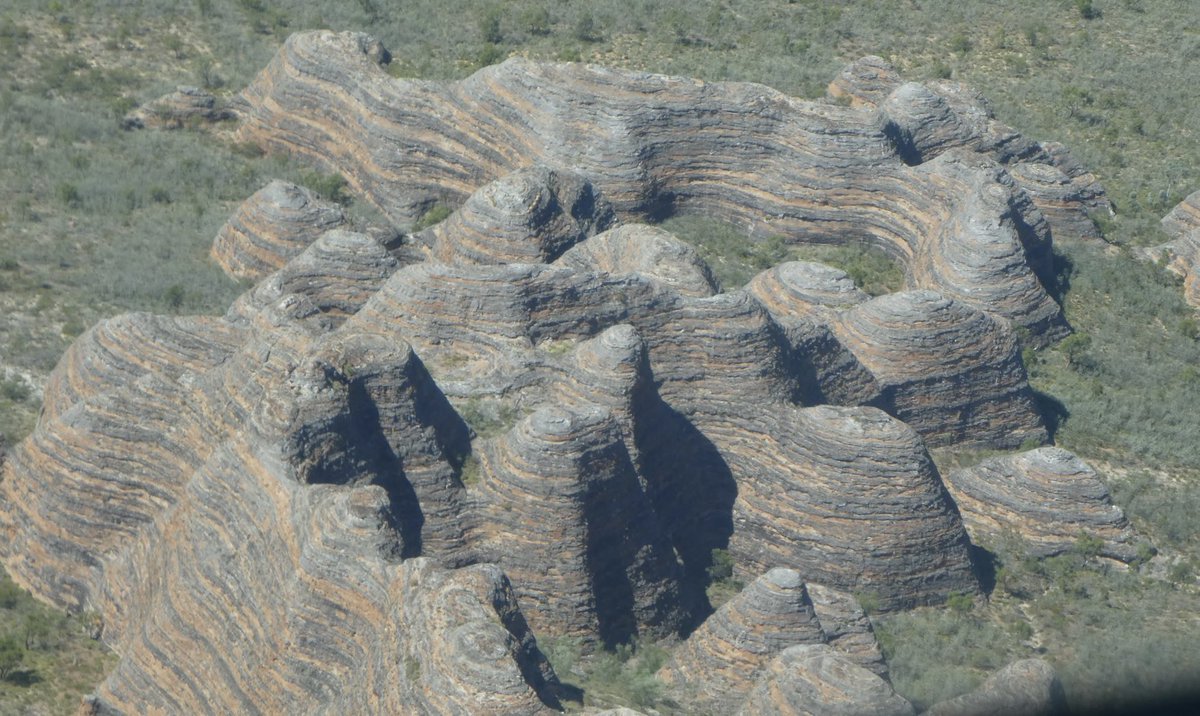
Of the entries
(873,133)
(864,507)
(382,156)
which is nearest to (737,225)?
(873,133)

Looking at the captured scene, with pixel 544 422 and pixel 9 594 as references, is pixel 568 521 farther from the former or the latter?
pixel 9 594

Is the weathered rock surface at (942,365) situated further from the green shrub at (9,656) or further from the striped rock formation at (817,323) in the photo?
the green shrub at (9,656)

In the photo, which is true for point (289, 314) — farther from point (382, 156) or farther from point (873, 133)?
point (873, 133)

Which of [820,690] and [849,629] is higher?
[820,690]

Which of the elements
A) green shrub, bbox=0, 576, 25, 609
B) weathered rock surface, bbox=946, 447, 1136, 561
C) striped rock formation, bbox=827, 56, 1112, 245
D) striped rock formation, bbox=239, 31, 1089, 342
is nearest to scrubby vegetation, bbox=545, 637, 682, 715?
weathered rock surface, bbox=946, 447, 1136, 561

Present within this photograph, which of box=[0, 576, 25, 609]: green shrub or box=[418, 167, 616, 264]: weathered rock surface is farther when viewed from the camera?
box=[418, 167, 616, 264]: weathered rock surface

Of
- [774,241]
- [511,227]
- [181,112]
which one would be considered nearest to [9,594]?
[511,227]

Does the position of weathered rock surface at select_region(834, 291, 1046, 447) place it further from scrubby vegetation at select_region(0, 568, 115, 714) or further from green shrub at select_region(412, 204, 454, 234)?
scrubby vegetation at select_region(0, 568, 115, 714)

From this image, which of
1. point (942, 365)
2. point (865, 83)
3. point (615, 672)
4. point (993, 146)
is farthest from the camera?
point (865, 83)
